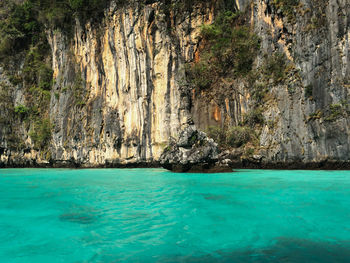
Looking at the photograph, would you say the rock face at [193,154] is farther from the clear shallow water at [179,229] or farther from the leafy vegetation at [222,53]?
the clear shallow water at [179,229]

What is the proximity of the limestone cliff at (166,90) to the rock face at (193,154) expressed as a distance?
14.6ft

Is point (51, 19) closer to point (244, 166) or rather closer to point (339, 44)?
point (244, 166)

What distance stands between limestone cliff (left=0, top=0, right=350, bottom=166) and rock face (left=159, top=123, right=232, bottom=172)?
175 inches

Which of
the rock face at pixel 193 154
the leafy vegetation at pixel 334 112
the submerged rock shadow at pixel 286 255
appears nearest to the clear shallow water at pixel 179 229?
the submerged rock shadow at pixel 286 255

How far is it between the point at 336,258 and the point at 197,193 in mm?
4876

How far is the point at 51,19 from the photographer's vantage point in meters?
28.5

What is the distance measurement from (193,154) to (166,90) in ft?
28.6

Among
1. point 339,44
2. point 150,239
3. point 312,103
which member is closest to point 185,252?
point 150,239

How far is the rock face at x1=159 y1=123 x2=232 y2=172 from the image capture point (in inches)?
611

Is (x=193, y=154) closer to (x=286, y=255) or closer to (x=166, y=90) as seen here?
(x=166, y=90)

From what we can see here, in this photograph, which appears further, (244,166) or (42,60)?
(42,60)

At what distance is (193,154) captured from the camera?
614 inches

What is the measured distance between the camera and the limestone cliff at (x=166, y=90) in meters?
16.5

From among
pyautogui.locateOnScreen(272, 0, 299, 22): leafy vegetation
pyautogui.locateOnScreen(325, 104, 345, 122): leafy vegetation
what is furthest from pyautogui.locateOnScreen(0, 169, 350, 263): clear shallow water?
pyautogui.locateOnScreen(272, 0, 299, 22): leafy vegetation
